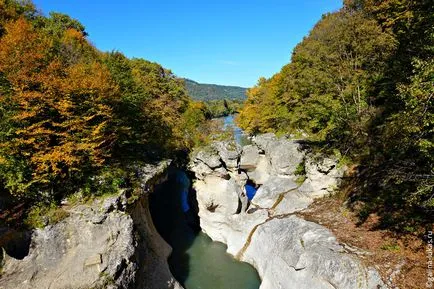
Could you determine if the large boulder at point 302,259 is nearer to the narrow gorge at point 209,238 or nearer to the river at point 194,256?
the narrow gorge at point 209,238

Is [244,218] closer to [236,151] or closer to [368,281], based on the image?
[236,151]

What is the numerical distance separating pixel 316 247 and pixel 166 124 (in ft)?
57.5

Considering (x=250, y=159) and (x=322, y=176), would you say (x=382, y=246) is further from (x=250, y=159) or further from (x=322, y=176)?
(x=250, y=159)

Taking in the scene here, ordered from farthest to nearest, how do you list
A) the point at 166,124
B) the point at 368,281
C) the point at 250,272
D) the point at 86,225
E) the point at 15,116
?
the point at 166,124
the point at 250,272
the point at 86,225
the point at 15,116
the point at 368,281

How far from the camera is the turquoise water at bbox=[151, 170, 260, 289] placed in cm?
1761

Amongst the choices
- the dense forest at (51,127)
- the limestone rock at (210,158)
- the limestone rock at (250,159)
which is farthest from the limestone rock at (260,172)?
the dense forest at (51,127)

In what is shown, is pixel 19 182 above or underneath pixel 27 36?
underneath

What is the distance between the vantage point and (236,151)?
23.9m

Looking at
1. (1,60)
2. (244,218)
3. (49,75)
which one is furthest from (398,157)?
(1,60)

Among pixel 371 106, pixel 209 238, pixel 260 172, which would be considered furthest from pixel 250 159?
pixel 371 106

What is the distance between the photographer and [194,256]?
2067cm

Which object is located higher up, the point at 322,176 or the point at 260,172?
the point at 322,176

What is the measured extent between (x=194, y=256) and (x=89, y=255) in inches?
383

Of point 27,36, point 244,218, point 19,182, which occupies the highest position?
point 27,36
